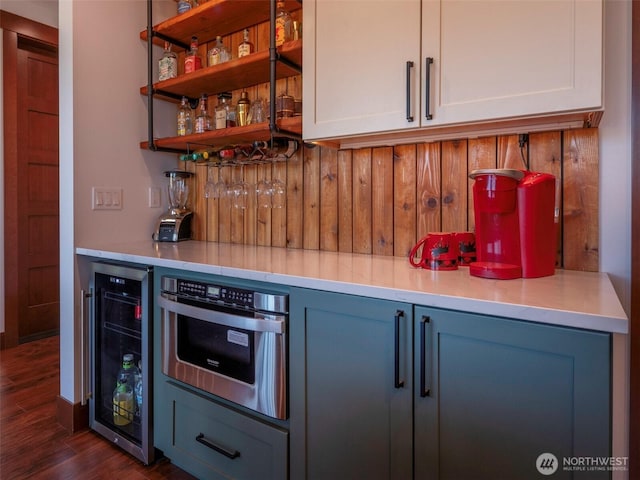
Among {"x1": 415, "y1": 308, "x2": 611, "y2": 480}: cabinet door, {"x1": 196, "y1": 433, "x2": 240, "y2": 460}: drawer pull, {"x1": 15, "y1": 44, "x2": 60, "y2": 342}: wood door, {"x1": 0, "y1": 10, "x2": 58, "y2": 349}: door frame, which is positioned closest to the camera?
{"x1": 415, "y1": 308, "x2": 611, "y2": 480}: cabinet door

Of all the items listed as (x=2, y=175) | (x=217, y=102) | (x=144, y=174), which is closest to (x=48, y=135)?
(x=2, y=175)

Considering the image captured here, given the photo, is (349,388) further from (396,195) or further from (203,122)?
(203,122)

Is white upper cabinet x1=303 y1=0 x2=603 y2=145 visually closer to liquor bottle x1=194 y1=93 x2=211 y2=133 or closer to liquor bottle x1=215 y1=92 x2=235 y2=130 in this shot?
liquor bottle x1=215 y1=92 x2=235 y2=130

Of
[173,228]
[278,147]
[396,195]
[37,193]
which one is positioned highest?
[278,147]

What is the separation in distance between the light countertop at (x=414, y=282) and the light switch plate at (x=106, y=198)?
29 cm

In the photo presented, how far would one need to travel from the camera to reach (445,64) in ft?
4.25

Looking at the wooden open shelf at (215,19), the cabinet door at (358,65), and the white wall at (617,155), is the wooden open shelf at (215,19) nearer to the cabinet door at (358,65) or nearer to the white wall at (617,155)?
the cabinet door at (358,65)

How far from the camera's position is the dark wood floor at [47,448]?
167cm

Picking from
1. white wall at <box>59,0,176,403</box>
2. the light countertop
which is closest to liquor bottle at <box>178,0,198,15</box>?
white wall at <box>59,0,176,403</box>

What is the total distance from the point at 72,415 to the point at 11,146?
7.34 feet

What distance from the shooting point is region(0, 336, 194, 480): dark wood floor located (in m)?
1.67

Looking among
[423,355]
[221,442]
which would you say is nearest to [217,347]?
[221,442]

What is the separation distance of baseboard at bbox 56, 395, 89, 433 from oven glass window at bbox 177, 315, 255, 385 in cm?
83

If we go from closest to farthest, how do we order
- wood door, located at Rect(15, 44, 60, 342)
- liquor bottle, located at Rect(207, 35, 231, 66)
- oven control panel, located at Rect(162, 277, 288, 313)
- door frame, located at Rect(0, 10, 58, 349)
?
oven control panel, located at Rect(162, 277, 288, 313) < liquor bottle, located at Rect(207, 35, 231, 66) < door frame, located at Rect(0, 10, 58, 349) < wood door, located at Rect(15, 44, 60, 342)
